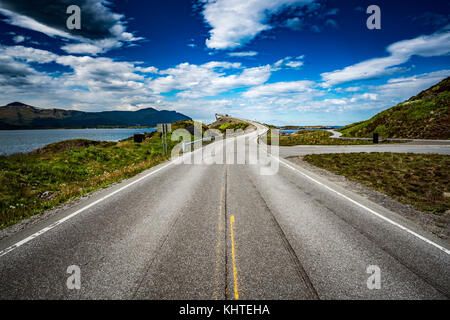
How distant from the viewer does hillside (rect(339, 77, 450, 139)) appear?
2988cm

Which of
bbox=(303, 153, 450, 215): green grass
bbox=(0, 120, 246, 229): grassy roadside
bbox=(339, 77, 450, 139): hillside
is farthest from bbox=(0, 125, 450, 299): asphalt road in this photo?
bbox=(339, 77, 450, 139): hillside

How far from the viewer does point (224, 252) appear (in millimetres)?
4430

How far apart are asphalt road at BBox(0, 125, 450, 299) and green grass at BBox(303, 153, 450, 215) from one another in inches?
90.4

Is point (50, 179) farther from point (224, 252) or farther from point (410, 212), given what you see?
point (410, 212)

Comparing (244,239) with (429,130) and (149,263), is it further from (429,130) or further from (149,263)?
(429,130)

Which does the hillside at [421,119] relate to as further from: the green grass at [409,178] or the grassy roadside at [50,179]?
the grassy roadside at [50,179]

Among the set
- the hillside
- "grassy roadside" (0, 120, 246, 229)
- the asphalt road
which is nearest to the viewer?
the asphalt road

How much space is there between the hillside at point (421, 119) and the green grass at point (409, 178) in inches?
877

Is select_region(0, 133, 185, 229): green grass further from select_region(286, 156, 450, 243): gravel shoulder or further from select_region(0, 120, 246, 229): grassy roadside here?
select_region(286, 156, 450, 243): gravel shoulder

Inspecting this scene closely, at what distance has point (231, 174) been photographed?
12094 mm

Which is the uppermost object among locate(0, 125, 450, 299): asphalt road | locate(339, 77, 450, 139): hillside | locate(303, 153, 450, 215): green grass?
locate(339, 77, 450, 139): hillside

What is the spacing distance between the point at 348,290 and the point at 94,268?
15.0 ft

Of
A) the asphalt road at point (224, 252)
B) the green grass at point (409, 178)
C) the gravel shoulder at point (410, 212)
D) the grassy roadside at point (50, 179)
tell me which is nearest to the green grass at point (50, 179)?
the grassy roadside at point (50, 179)
